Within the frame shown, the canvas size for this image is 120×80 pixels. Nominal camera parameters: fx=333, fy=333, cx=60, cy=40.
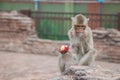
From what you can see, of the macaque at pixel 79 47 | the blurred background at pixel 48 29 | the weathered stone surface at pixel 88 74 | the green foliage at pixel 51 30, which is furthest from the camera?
the green foliage at pixel 51 30

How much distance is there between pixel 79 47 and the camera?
6016 mm

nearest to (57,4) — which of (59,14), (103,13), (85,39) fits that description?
(59,14)

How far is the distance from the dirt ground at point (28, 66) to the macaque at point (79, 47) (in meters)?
2.00

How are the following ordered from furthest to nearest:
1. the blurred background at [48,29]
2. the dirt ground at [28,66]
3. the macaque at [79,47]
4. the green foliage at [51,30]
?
the green foliage at [51,30], the blurred background at [48,29], the dirt ground at [28,66], the macaque at [79,47]

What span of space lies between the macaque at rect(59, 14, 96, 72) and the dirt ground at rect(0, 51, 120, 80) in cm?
200

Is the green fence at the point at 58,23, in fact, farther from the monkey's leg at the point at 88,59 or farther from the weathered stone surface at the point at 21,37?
the monkey's leg at the point at 88,59

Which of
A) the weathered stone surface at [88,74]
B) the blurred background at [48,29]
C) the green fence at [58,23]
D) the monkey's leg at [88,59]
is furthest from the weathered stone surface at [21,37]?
the weathered stone surface at [88,74]

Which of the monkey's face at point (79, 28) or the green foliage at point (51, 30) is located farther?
the green foliage at point (51, 30)

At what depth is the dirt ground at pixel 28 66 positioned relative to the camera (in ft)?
26.2

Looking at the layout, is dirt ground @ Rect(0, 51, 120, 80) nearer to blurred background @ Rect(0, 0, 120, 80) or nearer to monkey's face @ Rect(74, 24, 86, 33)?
blurred background @ Rect(0, 0, 120, 80)

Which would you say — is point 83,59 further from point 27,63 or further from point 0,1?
point 0,1

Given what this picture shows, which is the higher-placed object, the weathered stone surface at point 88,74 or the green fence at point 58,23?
the weathered stone surface at point 88,74

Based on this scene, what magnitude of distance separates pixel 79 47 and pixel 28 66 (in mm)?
3580

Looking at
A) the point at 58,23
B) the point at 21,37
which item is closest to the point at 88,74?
the point at 21,37
